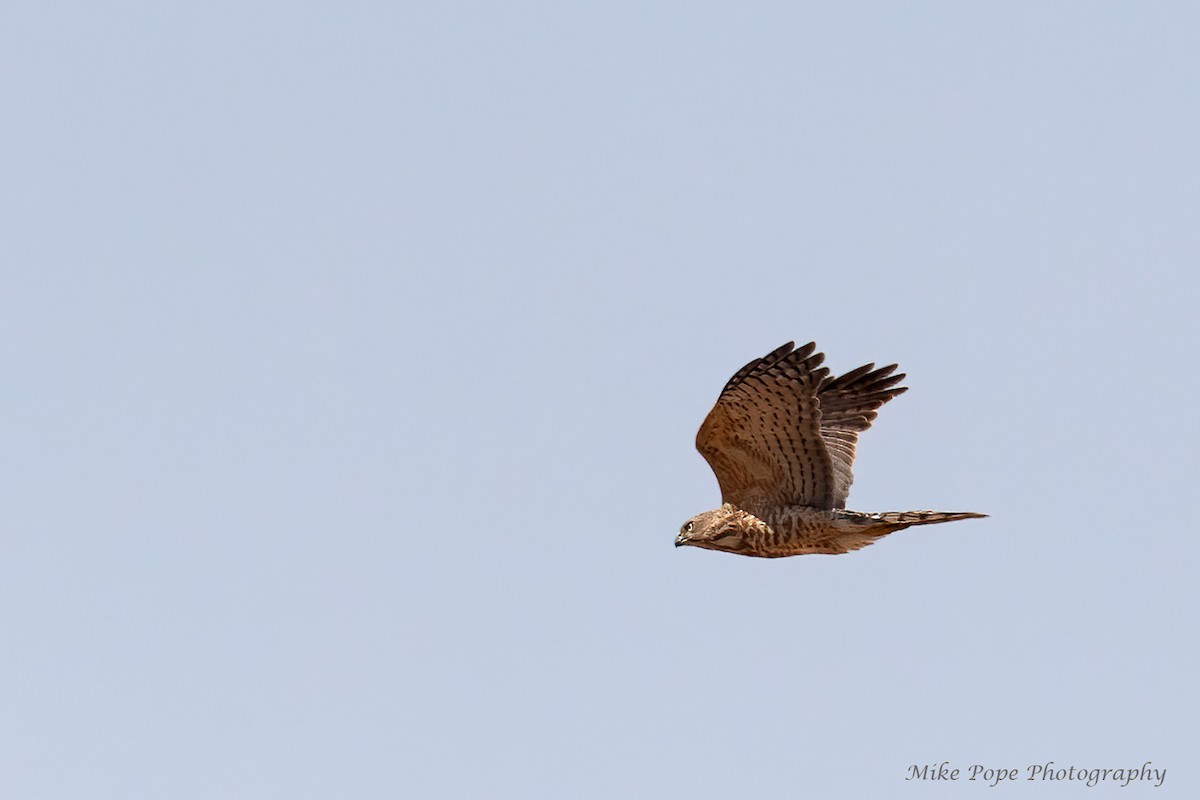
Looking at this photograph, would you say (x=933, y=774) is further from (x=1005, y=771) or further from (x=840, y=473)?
(x=840, y=473)

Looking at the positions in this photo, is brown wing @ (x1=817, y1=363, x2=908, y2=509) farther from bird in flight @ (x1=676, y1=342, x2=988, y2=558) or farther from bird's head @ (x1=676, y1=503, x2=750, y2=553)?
bird's head @ (x1=676, y1=503, x2=750, y2=553)

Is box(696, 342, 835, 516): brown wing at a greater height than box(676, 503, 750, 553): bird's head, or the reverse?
box(696, 342, 835, 516): brown wing

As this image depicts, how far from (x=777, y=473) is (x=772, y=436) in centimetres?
32

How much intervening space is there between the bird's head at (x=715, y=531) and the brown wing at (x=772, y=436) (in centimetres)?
16

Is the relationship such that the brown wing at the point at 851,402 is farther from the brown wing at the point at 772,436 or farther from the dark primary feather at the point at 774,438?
the brown wing at the point at 772,436

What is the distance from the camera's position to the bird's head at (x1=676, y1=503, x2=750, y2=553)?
11.1 m

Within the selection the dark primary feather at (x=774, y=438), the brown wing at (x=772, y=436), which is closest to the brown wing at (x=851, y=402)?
the dark primary feather at (x=774, y=438)

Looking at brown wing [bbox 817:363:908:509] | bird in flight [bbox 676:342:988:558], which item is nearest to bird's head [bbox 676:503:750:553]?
bird in flight [bbox 676:342:988:558]

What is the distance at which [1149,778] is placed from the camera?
10484 millimetres

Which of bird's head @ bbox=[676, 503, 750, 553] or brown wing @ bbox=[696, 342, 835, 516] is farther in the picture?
bird's head @ bbox=[676, 503, 750, 553]

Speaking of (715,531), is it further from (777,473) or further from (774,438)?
(774,438)

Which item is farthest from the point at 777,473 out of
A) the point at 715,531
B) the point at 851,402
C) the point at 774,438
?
the point at 851,402

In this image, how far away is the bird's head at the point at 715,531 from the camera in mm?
11078

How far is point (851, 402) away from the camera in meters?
12.5
